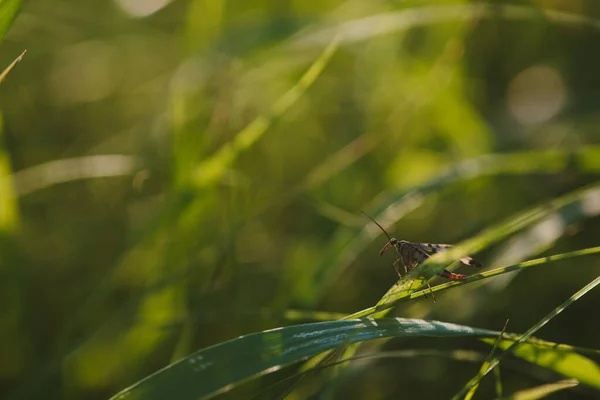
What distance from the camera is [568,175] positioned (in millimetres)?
2750

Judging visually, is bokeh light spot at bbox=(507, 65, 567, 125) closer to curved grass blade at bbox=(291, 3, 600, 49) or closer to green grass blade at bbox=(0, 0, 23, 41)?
curved grass blade at bbox=(291, 3, 600, 49)

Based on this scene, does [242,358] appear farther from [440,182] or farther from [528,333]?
[440,182]

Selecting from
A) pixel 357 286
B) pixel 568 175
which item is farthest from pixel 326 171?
pixel 568 175

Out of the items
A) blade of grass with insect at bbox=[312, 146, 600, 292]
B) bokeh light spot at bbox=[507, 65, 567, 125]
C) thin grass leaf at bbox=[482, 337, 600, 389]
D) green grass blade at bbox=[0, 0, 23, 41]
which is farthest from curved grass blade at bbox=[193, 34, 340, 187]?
bokeh light spot at bbox=[507, 65, 567, 125]

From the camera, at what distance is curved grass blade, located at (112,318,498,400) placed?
1031mm

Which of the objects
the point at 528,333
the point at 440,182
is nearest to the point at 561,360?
the point at 528,333

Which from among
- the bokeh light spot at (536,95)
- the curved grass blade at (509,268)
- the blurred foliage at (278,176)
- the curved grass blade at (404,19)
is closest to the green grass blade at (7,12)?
the blurred foliage at (278,176)

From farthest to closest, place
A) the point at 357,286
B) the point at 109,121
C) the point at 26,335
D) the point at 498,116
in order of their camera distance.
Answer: the point at 109,121 → the point at 498,116 → the point at 357,286 → the point at 26,335

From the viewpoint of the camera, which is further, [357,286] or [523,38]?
[523,38]

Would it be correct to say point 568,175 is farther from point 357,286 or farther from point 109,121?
point 109,121

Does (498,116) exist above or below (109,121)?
below

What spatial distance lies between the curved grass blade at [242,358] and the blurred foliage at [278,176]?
304 millimetres

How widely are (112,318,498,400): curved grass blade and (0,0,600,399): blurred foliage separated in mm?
304

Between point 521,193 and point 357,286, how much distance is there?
2.43 ft
